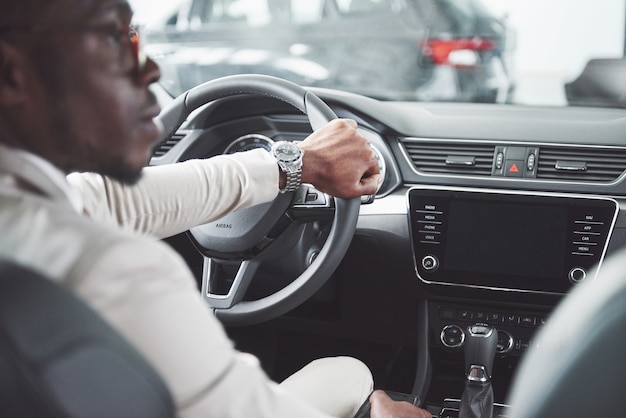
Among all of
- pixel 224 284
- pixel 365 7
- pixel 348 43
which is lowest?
pixel 348 43

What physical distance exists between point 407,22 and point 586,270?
2.80 m

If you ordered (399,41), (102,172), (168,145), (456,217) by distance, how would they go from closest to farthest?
(102,172)
(456,217)
(168,145)
(399,41)

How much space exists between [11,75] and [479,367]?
1.29m

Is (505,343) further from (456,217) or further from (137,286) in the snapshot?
(137,286)

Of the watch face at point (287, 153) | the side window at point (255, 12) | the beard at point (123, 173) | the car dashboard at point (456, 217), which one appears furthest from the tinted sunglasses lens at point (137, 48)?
the side window at point (255, 12)

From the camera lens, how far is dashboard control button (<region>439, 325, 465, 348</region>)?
1956mm

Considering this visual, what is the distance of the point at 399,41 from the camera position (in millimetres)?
4344

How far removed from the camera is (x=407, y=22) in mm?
4355

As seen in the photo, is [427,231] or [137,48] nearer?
[137,48]

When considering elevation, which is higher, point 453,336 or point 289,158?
point 289,158

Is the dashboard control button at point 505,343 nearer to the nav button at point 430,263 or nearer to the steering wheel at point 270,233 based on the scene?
the nav button at point 430,263

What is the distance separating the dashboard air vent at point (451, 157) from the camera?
1840 millimetres

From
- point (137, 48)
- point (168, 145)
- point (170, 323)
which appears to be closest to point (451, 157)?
point (168, 145)

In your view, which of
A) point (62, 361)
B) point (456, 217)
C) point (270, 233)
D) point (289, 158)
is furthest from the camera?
point (456, 217)
